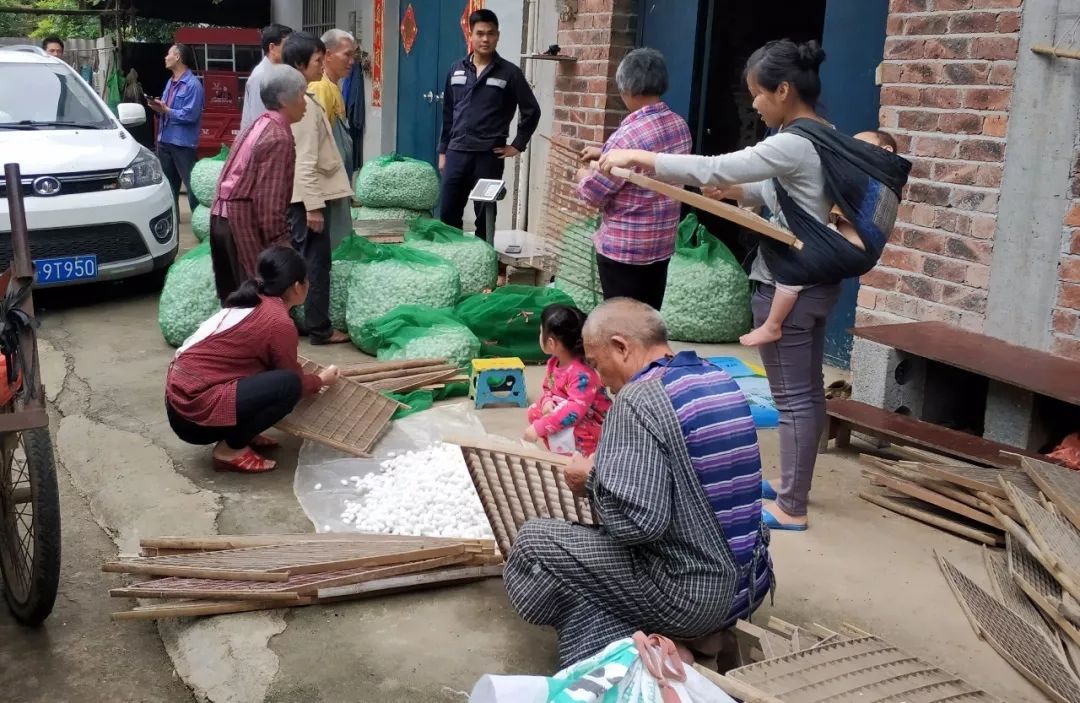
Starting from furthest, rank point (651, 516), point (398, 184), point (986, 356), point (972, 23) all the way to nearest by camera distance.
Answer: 1. point (398, 184)
2. point (972, 23)
3. point (986, 356)
4. point (651, 516)

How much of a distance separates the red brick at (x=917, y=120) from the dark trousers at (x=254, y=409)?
313 centimetres

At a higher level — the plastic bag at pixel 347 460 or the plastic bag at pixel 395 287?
the plastic bag at pixel 395 287

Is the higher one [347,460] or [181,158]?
[181,158]

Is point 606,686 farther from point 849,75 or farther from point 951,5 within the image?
point 849,75

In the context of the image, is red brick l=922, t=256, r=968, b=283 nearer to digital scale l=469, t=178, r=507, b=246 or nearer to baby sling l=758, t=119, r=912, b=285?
baby sling l=758, t=119, r=912, b=285

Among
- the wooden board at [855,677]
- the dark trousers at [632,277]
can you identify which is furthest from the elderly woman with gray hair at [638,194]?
the wooden board at [855,677]

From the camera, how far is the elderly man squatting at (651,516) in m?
2.67

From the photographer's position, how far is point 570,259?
7.02 m

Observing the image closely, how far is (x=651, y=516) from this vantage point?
2.64 meters

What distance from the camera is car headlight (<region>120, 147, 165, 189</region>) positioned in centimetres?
754

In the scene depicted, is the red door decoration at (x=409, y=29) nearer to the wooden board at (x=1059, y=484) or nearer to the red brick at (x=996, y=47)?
the red brick at (x=996, y=47)

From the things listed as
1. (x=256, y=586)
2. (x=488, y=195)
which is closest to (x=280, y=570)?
(x=256, y=586)

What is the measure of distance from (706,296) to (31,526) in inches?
174

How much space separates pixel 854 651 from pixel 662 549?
0.60 metres
